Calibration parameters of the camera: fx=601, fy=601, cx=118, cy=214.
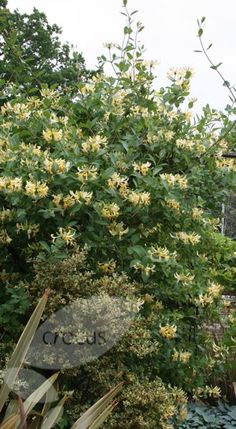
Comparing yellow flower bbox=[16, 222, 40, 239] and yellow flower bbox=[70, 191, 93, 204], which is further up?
yellow flower bbox=[70, 191, 93, 204]

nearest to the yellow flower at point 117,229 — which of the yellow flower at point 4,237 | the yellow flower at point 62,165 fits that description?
the yellow flower at point 62,165

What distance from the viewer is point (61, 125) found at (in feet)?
9.46

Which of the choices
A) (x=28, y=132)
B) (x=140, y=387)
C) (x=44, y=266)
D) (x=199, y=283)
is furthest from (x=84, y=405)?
(x=28, y=132)

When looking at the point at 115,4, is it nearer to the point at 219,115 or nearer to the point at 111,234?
the point at 219,115

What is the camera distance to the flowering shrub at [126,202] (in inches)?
94.0

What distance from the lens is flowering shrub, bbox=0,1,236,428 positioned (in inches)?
94.0

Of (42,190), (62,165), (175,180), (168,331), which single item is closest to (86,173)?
(62,165)

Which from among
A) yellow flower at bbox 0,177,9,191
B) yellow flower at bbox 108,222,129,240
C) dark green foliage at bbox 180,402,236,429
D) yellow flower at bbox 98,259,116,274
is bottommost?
dark green foliage at bbox 180,402,236,429

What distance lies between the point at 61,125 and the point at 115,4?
2.61ft

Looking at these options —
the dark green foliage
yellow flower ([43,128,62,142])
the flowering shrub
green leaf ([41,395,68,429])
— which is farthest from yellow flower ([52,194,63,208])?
the dark green foliage

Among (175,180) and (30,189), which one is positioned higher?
(175,180)

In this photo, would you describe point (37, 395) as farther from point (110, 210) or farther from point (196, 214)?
point (196, 214)

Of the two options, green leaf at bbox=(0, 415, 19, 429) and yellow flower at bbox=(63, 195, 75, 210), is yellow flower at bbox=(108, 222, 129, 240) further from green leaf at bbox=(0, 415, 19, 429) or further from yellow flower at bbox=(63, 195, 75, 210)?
green leaf at bbox=(0, 415, 19, 429)

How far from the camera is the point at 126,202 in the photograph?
2.63m
